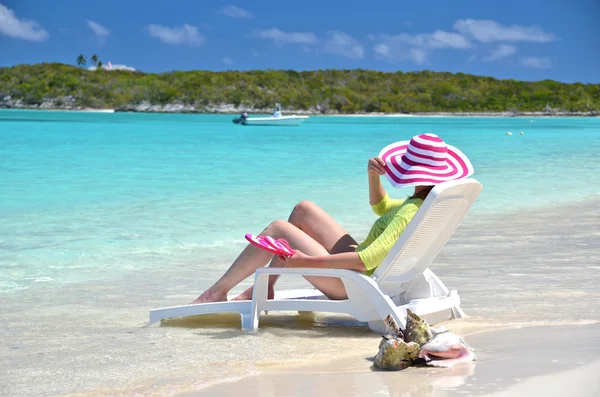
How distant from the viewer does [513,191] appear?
15.5 meters

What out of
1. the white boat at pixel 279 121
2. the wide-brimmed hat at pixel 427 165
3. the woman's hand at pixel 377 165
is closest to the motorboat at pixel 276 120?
the white boat at pixel 279 121

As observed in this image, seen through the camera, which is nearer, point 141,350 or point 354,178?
point 141,350

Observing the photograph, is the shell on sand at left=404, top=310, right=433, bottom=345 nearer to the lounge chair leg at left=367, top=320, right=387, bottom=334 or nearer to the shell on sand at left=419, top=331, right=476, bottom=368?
the shell on sand at left=419, top=331, right=476, bottom=368

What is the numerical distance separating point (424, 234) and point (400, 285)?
0.36 metres

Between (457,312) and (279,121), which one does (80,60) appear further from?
(457,312)

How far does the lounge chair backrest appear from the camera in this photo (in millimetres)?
4535

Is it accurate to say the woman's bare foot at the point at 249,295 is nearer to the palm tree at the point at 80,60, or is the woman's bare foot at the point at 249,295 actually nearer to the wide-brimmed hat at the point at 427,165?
the wide-brimmed hat at the point at 427,165

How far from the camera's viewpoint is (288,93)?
139 m

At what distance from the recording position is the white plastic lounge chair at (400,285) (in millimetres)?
4551

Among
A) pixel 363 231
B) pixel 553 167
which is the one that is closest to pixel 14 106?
pixel 553 167

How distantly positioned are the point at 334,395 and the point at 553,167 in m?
19.9

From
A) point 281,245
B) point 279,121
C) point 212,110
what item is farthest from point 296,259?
point 212,110

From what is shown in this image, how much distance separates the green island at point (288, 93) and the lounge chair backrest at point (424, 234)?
424ft

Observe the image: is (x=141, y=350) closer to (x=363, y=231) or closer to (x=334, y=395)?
(x=334, y=395)
